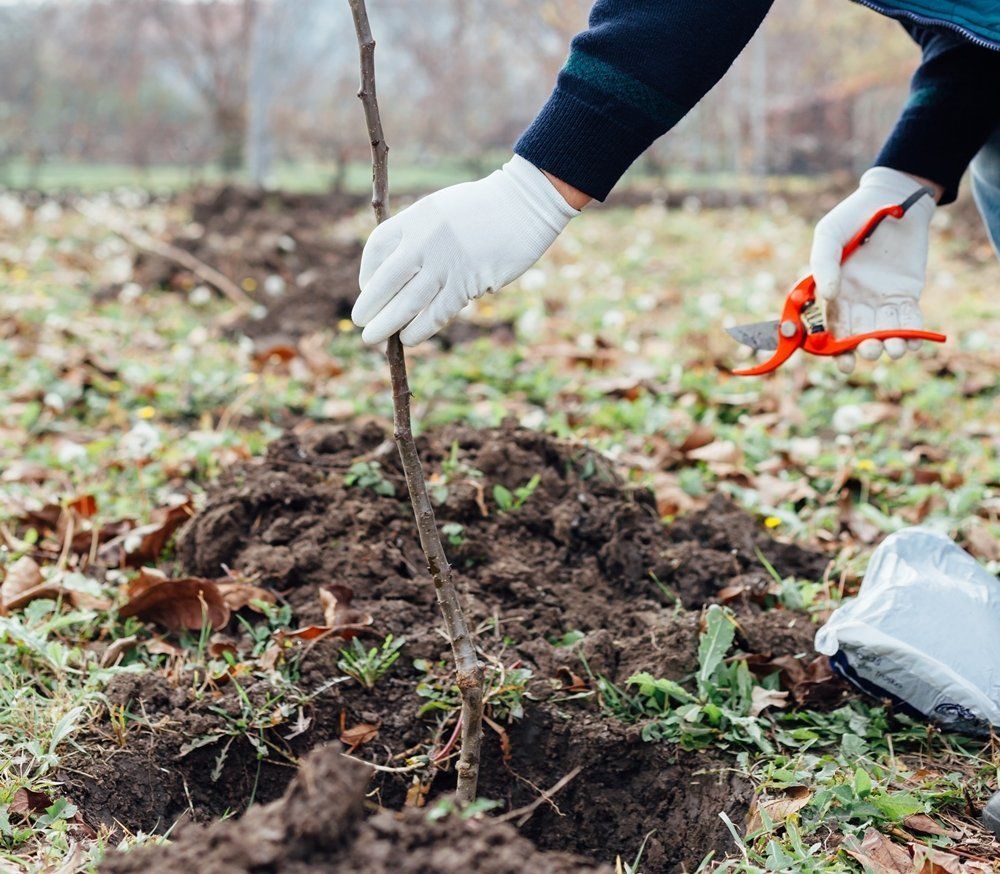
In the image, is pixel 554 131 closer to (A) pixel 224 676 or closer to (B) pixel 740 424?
(A) pixel 224 676

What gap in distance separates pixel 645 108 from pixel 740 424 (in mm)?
1934

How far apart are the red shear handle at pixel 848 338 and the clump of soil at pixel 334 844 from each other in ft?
4.47

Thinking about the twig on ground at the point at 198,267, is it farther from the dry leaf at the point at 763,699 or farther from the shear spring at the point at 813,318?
the dry leaf at the point at 763,699

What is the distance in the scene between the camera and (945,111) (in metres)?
2.18

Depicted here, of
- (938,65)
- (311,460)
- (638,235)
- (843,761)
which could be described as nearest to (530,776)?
(843,761)

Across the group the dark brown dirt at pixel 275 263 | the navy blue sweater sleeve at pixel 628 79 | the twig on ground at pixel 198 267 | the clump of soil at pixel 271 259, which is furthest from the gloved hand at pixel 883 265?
the twig on ground at pixel 198 267

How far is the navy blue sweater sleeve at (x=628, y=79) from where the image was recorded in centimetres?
157

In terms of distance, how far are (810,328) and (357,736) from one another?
1.26 meters

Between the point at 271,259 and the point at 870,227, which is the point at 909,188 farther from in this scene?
the point at 271,259

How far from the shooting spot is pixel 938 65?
2.20 meters

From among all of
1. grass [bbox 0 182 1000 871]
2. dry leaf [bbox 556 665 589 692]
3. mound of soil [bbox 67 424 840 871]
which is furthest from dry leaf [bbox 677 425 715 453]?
dry leaf [bbox 556 665 589 692]

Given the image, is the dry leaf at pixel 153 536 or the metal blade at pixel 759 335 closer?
the metal blade at pixel 759 335

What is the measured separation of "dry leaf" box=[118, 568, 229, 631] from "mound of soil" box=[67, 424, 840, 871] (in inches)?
5.9

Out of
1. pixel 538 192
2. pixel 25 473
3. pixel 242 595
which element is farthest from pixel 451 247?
pixel 25 473
